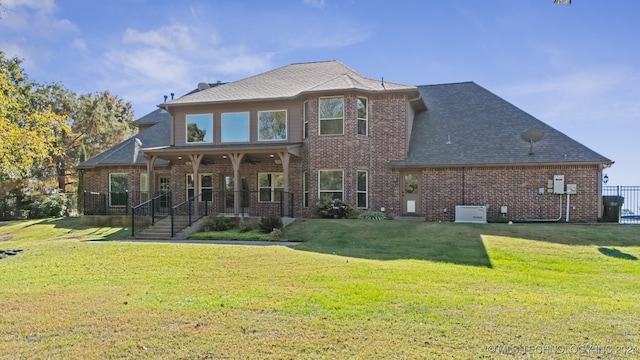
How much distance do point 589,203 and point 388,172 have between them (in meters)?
7.78

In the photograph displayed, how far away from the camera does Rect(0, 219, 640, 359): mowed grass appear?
4293 mm

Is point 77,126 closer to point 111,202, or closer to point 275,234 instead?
point 111,202

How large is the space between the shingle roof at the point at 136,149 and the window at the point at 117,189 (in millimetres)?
822

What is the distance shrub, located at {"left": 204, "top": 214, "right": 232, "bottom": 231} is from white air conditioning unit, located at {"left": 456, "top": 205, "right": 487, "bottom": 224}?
29.7 ft

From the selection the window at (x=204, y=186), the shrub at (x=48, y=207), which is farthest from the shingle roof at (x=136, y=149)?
the shrub at (x=48, y=207)

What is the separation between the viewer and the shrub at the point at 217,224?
15.4 m

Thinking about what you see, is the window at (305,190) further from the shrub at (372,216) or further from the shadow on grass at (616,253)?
the shadow on grass at (616,253)

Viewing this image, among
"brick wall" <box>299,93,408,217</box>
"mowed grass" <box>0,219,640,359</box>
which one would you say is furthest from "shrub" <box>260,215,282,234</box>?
"mowed grass" <box>0,219,640,359</box>

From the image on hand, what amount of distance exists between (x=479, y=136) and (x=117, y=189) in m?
18.1

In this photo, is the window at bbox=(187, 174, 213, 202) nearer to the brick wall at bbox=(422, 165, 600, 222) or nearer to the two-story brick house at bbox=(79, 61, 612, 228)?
the two-story brick house at bbox=(79, 61, 612, 228)

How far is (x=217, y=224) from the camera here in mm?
15469

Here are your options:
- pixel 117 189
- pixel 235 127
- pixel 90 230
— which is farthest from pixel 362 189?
pixel 117 189

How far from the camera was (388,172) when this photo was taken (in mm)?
17328

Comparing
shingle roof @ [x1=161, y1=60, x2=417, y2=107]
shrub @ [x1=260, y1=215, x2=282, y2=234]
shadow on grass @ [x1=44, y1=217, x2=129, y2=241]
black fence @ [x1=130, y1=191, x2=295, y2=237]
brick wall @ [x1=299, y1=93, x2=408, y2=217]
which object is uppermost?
shingle roof @ [x1=161, y1=60, x2=417, y2=107]
